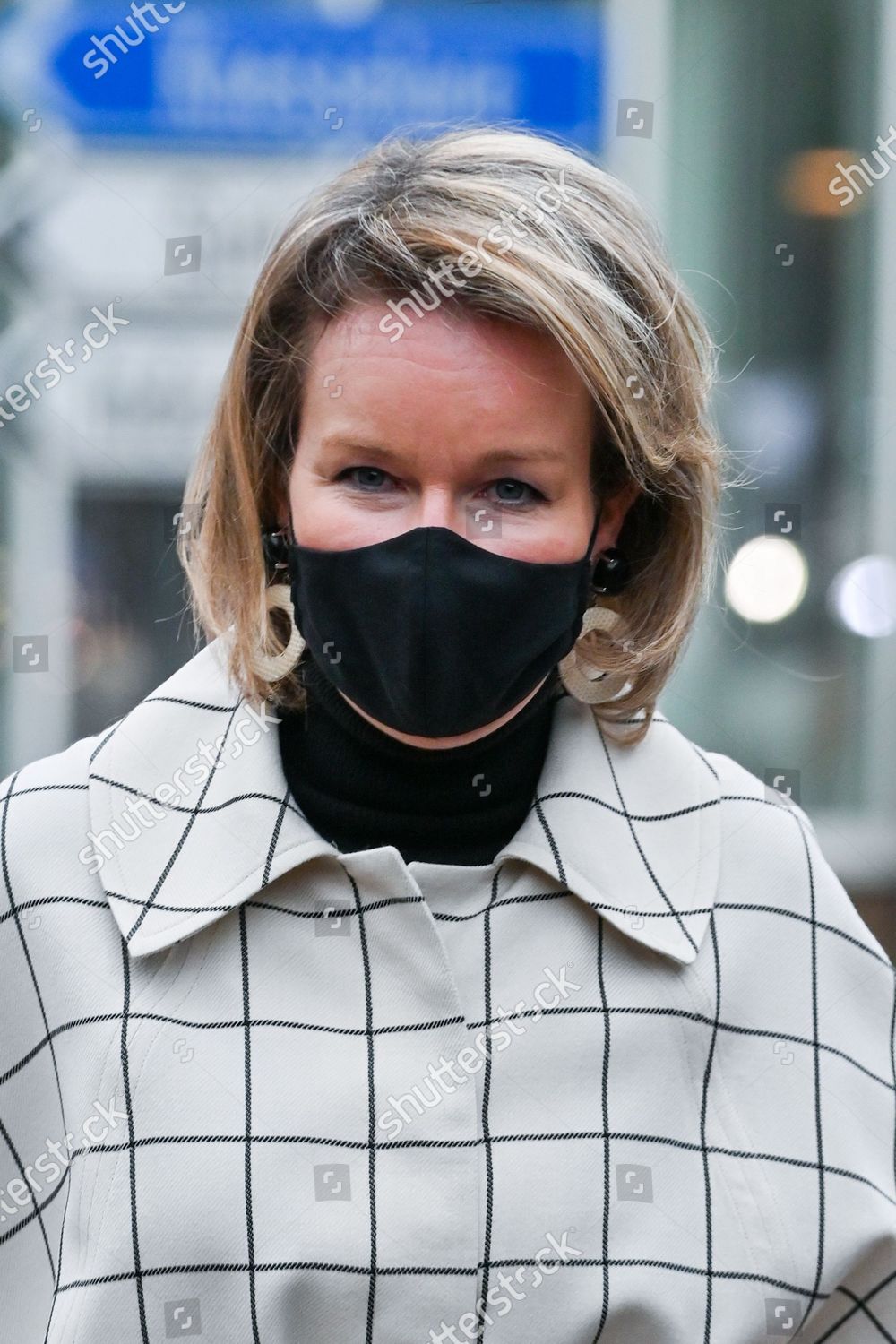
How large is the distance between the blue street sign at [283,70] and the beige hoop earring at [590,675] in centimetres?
316

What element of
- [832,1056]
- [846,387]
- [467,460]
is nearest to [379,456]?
[467,460]

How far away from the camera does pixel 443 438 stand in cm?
155

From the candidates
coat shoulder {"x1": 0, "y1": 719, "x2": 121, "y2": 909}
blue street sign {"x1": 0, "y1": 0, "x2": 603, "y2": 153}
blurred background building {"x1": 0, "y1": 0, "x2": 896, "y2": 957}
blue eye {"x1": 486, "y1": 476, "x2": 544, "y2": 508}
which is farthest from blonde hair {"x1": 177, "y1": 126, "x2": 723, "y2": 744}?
blue street sign {"x1": 0, "y1": 0, "x2": 603, "y2": 153}

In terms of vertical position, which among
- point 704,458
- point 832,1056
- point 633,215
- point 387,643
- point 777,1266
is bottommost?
point 777,1266

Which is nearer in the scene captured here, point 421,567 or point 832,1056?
point 421,567

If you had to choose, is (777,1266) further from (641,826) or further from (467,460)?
(467,460)

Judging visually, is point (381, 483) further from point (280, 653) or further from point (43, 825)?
point (43, 825)

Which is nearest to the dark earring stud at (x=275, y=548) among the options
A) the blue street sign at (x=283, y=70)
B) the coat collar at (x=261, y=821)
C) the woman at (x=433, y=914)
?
the woman at (x=433, y=914)

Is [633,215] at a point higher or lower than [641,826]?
higher

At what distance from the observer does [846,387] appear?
519 cm

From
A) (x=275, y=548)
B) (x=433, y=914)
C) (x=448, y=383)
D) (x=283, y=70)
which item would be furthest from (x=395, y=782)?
(x=283, y=70)

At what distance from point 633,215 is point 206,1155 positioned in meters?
1.14

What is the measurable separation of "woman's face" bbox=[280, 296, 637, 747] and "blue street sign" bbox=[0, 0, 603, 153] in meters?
3.26

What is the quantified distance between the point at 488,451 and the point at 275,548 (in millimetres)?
332
